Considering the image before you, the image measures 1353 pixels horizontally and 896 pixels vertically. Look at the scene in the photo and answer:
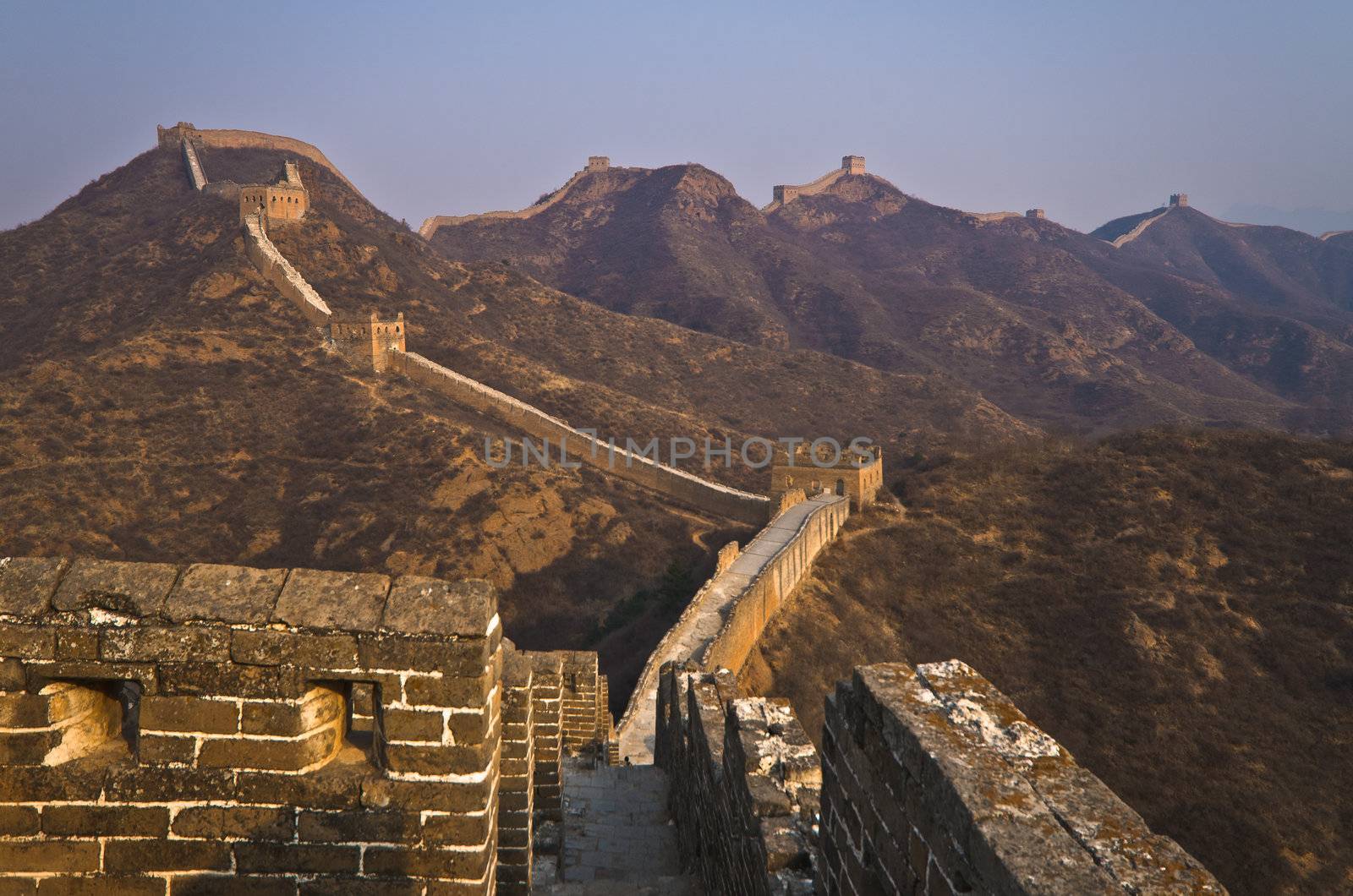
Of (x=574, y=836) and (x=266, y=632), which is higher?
(x=266, y=632)

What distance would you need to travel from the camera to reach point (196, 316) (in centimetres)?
4222

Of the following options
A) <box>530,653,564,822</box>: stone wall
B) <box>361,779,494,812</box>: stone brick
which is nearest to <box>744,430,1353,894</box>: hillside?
<box>530,653,564,822</box>: stone wall

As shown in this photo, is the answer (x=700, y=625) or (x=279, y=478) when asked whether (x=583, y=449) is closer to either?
(x=279, y=478)

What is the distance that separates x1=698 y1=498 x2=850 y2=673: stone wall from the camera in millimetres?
20516

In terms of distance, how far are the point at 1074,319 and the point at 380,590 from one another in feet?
327

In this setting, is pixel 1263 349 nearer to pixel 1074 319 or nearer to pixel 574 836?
pixel 1074 319

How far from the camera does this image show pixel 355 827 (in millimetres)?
3305

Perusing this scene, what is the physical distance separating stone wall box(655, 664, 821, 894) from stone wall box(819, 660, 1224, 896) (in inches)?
34.6

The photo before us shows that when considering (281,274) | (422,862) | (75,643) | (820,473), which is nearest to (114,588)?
(75,643)

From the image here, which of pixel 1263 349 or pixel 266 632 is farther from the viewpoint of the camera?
pixel 1263 349

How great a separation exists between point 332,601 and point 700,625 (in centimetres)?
1891

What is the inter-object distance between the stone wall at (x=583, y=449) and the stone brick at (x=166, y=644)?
101 ft

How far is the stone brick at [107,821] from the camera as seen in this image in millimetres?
3281

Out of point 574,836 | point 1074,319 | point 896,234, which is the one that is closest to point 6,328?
point 574,836
